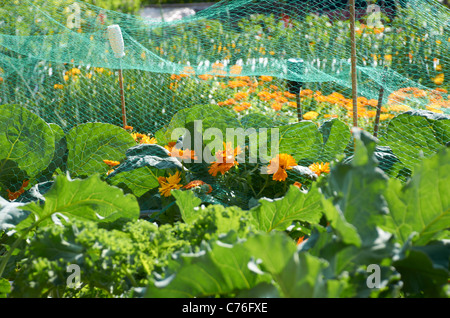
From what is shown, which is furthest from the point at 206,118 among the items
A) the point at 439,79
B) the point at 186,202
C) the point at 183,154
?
the point at 439,79

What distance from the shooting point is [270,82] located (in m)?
3.74

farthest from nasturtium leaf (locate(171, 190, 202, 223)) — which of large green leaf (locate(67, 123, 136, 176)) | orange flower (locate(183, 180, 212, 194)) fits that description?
large green leaf (locate(67, 123, 136, 176))

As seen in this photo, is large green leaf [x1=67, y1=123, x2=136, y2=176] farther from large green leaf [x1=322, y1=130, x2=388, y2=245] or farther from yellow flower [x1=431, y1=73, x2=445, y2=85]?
yellow flower [x1=431, y1=73, x2=445, y2=85]

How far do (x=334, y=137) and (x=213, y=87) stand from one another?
6.04ft

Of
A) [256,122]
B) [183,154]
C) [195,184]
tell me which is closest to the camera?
[195,184]

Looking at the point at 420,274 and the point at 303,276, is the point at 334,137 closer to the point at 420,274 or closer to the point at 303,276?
the point at 420,274

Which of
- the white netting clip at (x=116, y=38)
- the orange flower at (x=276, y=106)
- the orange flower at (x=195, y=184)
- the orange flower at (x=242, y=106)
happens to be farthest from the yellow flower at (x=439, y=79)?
the orange flower at (x=195, y=184)

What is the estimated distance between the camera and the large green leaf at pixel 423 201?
3.25ft

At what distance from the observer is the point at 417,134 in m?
1.87

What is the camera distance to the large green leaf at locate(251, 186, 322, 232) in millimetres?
1267

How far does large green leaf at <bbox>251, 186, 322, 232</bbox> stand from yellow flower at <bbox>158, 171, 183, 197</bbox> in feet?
1.64

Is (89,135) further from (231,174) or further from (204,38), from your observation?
(204,38)

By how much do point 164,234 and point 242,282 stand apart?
0.93 feet
